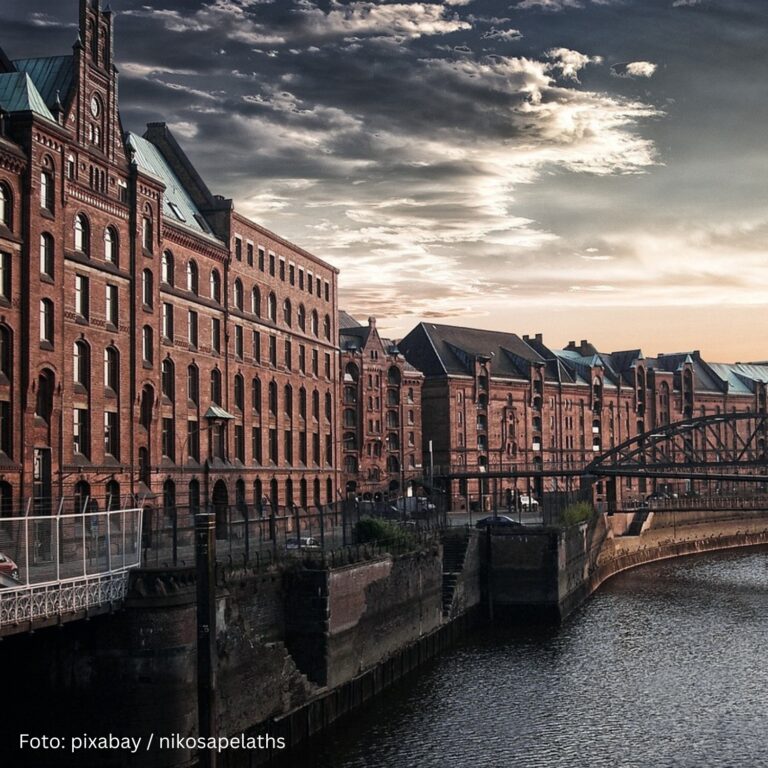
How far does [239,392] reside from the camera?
2717 inches

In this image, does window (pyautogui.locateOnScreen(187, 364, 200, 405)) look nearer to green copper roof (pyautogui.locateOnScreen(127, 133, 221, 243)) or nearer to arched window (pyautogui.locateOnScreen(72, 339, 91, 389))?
green copper roof (pyautogui.locateOnScreen(127, 133, 221, 243))

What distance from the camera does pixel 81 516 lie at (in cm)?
2650

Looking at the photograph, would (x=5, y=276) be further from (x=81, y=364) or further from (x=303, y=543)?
(x=303, y=543)

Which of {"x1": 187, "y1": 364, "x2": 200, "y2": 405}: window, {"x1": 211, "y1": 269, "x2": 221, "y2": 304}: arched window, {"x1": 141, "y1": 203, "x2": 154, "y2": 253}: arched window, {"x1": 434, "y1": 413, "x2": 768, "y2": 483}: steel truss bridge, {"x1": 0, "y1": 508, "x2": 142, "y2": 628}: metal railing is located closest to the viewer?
{"x1": 0, "y1": 508, "x2": 142, "y2": 628}: metal railing

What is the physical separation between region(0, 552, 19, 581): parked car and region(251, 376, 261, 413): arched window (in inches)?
1832

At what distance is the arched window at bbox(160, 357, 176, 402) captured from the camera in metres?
59.3

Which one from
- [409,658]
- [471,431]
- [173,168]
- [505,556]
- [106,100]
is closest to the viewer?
[409,658]

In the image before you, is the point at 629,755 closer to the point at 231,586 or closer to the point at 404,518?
the point at 231,586

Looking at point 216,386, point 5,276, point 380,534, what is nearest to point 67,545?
point 380,534

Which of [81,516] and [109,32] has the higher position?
[109,32]

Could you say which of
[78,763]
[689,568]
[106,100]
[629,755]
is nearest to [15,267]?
[106,100]

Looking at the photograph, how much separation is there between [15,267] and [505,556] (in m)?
30.4

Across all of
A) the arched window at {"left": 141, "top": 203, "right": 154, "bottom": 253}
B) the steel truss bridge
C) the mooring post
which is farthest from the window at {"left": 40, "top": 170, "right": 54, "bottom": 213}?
the steel truss bridge

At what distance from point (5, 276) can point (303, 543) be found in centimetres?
1715
